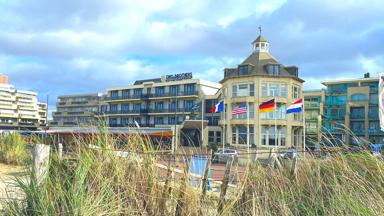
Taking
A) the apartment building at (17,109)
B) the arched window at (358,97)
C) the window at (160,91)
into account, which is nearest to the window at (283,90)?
the window at (160,91)

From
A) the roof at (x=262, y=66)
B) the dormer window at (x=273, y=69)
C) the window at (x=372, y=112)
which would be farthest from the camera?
the window at (x=372, y=112)

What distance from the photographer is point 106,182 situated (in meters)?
4.22

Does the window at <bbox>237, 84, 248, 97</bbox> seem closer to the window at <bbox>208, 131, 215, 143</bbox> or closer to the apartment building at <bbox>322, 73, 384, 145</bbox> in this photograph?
the window at <bbox>208, 131, 215, 143</bbox>

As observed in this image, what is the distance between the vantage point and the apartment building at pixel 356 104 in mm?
71812

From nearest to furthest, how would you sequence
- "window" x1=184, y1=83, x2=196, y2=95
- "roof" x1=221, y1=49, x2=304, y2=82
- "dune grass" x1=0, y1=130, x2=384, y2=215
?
"dune grass" x1=0, y1=130, x2=384, y2=215
"roof" x1=221, y1=49, x2=304, y2=82
"window" x1=184, y1=83, x2=196, y2=95

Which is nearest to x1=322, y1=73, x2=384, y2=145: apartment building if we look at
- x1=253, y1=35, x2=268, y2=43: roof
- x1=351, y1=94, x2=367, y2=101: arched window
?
x1=351, y1=94, x2=367, y2=101: arched window

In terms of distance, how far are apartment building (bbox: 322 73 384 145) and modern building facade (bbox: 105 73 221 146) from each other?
22.4m

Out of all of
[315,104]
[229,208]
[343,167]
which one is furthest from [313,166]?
[315,104]

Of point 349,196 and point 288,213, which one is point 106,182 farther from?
point 349,196

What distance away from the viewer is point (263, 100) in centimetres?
5056

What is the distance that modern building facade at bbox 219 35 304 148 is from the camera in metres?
49.7

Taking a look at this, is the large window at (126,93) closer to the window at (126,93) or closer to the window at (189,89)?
the window at (126,93)

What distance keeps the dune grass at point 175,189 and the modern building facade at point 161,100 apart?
58247 millimetres

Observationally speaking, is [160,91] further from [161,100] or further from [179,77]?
[179,77]
